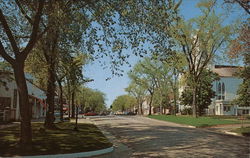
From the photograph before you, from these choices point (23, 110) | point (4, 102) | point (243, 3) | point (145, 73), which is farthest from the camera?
point (145, 73)

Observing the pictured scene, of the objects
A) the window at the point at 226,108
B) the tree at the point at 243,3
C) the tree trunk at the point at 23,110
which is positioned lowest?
the window at the point at 226,108

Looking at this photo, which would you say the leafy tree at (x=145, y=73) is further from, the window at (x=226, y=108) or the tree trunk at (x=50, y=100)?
the tree trunk at (x=50, y=100)

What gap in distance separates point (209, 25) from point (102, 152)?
104ft

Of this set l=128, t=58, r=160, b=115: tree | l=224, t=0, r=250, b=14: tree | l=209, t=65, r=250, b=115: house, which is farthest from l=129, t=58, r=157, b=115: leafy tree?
l=224, t=0, r=250, b=14: tree

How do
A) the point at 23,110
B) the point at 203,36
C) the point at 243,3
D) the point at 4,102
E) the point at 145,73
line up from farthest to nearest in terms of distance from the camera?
the point at 145,73, the point at 203,36, the point at 4,102, the point at 243,3, the point at 23,110

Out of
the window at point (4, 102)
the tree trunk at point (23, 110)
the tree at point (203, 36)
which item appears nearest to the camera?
the tree trunk at point (23, 110)

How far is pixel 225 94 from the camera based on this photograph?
83.8 m

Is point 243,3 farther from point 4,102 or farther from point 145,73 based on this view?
point 145,73

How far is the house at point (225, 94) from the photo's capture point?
255 feet

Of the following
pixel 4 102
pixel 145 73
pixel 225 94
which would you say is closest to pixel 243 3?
pixel 4 102

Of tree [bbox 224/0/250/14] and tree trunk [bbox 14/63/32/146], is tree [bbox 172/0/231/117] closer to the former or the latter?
tree [bbox 224/0/250/14]

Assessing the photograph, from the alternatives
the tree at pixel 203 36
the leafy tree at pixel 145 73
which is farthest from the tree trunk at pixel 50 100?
the leafy tree at pixel 145 73

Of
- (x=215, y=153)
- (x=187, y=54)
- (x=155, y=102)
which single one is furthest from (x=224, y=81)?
(x=215, y=153)

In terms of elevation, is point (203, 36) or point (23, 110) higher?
point (203, 36)
